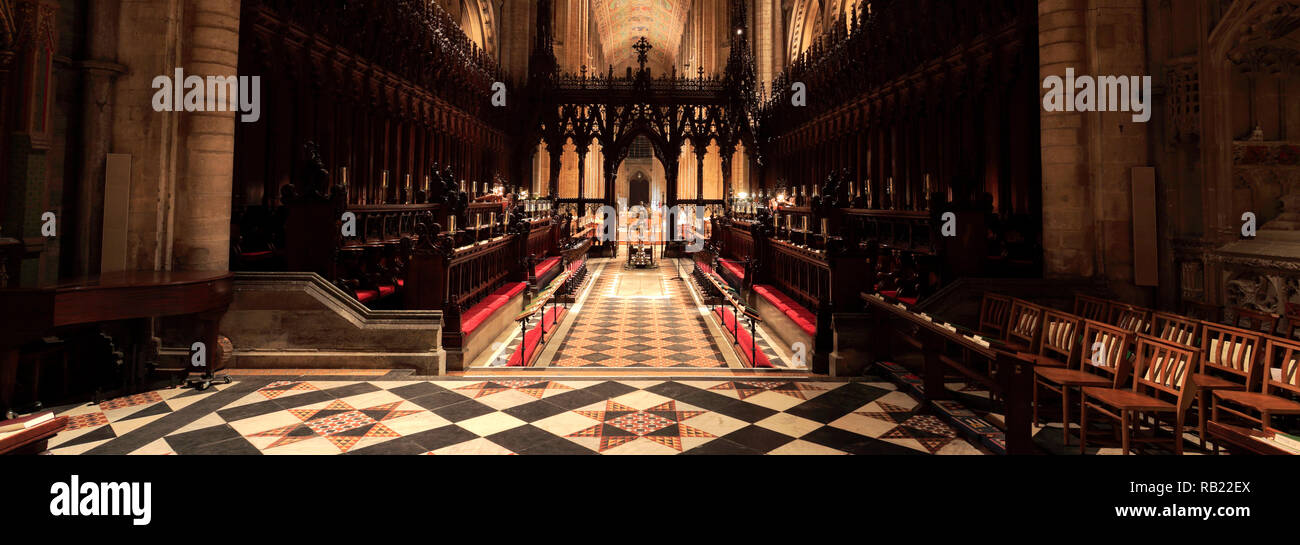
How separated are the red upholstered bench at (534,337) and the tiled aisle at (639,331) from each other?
0.33 meters

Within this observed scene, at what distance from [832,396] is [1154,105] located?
177 inches

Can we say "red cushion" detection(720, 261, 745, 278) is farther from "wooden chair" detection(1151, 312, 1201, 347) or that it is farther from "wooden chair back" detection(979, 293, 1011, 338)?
"wooden chair" detection(1151, 312, 1201, 347)

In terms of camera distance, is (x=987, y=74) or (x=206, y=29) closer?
(x=206, y=29)

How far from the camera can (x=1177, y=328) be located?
148 inches

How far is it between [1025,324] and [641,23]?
43159 mm

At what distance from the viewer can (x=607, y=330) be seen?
8156mm

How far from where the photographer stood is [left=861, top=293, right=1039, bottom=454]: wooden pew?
298cm

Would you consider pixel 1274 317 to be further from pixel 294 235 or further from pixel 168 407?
pixel 294 235

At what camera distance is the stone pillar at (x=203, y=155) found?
541 cm

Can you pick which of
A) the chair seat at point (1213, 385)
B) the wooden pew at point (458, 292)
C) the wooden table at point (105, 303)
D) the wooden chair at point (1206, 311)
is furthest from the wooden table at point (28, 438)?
the wooden chair at point (1206, 311)

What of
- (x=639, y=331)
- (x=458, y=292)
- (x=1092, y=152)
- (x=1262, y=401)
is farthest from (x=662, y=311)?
(x=1262, y=401)

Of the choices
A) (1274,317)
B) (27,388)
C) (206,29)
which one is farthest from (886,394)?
(206,29)

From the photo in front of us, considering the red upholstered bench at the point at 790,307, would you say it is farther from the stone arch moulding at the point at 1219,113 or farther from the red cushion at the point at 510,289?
the red cushion at the point at 510,289

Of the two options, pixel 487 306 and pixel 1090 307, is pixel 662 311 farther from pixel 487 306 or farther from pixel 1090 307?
pixel 1090 307
